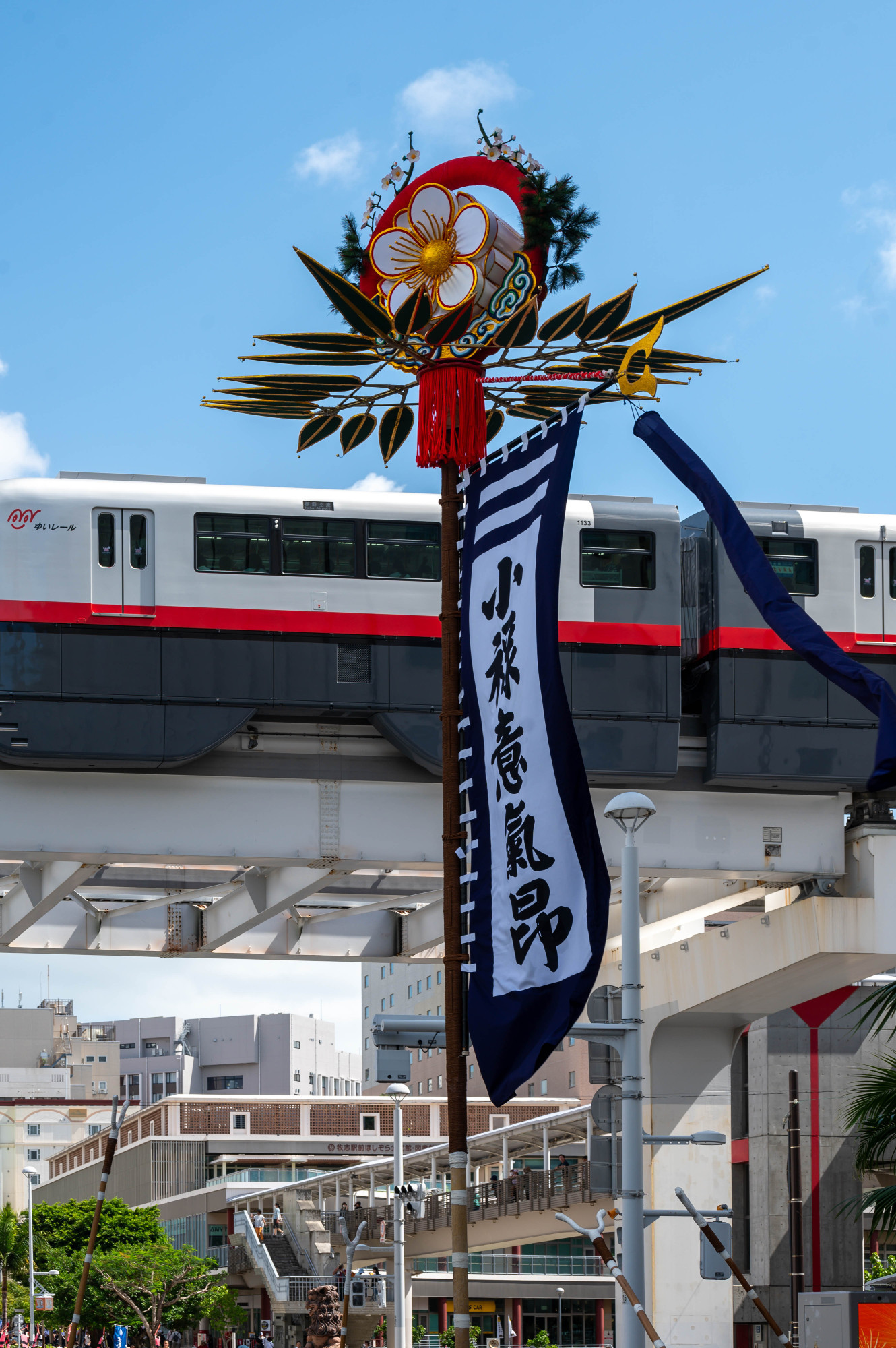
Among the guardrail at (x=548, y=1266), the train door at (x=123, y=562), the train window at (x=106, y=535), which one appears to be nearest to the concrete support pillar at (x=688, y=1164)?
the train door at (x=123, y=562)

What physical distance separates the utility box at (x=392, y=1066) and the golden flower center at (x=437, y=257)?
6688 millimetres

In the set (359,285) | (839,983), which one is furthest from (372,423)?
(839,983)

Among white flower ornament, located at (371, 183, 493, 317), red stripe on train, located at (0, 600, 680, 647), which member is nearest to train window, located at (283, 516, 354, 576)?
red stripe on train, located at (0, 600, 680, 647)

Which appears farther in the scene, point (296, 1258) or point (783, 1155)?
point (296, 1258)

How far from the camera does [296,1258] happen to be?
2574 inches

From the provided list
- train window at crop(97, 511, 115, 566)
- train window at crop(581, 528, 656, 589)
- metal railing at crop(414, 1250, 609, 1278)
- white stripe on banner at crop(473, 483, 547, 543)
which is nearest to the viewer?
white stripe on banner at crop(473, 483, 547, 543)

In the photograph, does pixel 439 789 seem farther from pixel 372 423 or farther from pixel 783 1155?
pixel 783 1155

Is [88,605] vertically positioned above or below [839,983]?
above

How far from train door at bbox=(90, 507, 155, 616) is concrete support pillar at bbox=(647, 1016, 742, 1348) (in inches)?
432

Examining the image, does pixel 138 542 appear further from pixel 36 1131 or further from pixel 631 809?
pixel 36 1131

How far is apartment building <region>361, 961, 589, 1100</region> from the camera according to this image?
91188mm

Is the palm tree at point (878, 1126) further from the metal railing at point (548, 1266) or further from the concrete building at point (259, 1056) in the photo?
the concrete building at point (259, 1056)

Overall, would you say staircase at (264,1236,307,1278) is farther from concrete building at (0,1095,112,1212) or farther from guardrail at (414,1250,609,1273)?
concrete building at (0,1095,112,1212)

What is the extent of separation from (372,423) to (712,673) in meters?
7.48
